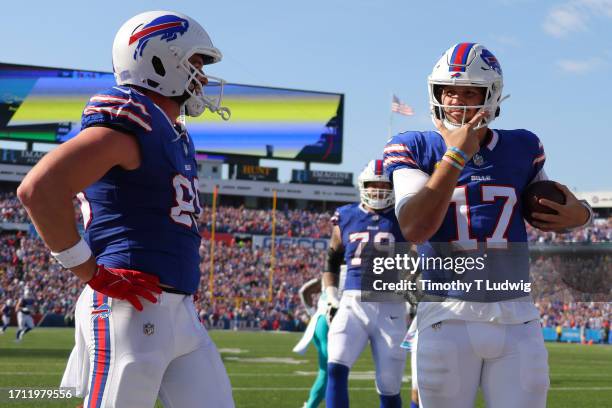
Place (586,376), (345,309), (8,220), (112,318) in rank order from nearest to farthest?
(112,318) < (345,309) < (586,376) < (8,220)

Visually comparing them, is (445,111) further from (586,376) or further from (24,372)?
(586,376)

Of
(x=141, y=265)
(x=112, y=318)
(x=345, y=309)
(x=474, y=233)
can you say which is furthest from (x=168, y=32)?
(x=345, y=309)

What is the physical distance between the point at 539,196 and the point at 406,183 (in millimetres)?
525

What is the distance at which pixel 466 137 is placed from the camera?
304cm

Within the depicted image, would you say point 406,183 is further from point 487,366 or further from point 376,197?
point 376,197

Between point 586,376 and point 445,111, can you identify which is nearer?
point 445,111

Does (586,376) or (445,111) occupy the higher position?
(445,111)

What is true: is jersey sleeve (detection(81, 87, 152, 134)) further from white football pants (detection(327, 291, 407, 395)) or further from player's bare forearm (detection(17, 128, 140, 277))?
white football pants (detection(327, 291, 407, 395))

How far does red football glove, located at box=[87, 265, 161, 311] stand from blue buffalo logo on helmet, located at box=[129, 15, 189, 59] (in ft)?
2.76

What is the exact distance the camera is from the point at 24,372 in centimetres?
1042

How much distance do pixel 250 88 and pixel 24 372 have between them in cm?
3464

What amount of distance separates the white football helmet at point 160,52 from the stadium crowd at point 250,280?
2296 cm

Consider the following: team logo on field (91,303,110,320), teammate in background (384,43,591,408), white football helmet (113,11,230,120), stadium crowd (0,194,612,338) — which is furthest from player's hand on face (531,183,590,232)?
stadium crowd (0,194,612,338)

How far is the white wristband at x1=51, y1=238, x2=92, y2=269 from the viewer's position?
2.72 metres
